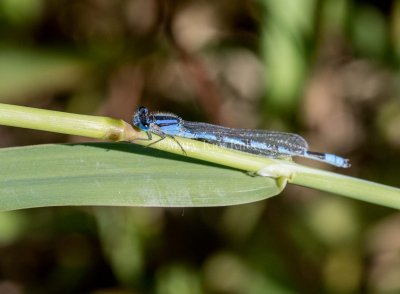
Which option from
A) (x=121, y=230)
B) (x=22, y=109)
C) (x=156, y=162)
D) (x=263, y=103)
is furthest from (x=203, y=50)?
(x=22, y=109)

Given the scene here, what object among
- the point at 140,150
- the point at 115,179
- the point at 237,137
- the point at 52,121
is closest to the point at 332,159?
the point at 237,137

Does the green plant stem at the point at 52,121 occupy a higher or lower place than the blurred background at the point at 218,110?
lower

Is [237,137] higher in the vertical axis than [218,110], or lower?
lower

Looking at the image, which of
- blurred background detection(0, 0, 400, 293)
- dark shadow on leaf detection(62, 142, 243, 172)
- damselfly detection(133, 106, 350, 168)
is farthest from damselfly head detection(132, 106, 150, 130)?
blurred background detection(0, 0, 400, 293)

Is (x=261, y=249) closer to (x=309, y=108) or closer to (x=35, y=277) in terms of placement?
(x=309, y=108)

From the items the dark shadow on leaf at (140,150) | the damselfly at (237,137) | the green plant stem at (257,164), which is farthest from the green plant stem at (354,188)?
the damselfly at (237,137)

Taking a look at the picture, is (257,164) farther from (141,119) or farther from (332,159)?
(332,159)

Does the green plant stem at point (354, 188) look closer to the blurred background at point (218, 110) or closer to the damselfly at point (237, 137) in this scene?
the damselfly at point (237, 137)

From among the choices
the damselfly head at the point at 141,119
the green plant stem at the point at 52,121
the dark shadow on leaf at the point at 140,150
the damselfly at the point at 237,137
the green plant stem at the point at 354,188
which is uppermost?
the damselfly at the point at 237,137

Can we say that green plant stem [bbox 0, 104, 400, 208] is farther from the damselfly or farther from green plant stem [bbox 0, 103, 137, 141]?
the damselfly
